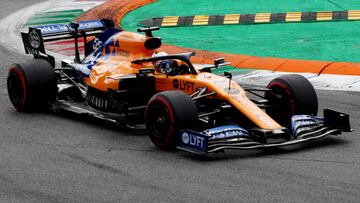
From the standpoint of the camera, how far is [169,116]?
989cm

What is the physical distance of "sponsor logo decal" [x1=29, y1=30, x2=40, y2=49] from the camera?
13.3 meters

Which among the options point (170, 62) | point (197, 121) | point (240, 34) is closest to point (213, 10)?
point (240, 34)

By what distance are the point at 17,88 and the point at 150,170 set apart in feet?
13.0

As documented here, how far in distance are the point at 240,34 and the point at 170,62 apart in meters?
7.31

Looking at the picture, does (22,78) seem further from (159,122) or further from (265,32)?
(265,32)

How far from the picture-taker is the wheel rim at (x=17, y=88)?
12.3 meters

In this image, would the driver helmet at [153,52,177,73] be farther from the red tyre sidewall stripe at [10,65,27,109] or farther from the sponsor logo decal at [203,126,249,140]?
the red tyre sidewall stripe at [10,65,27,109]

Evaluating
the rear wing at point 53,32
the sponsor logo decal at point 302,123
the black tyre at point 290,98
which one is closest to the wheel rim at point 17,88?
the rear wing at point 53,32

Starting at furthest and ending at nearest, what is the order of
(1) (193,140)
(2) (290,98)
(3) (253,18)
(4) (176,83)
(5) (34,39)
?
(3) (253,18) < (5) (34,39) < (4) (176,83) < (2) (290,98) < (1) (193,140)

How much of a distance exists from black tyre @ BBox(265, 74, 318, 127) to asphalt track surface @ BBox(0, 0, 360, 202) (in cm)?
56

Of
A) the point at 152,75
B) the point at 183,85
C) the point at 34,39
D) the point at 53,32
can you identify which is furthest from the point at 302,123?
the point at 34,39

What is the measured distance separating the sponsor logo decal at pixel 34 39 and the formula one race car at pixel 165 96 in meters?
0.02

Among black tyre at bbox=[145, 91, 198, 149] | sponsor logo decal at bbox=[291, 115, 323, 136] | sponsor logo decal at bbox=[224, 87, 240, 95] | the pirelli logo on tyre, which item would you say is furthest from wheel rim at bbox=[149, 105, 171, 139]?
the pirelli logo on tyre

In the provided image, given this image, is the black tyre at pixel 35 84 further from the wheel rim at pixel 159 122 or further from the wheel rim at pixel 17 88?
the wheel rim at pixel 159 122
